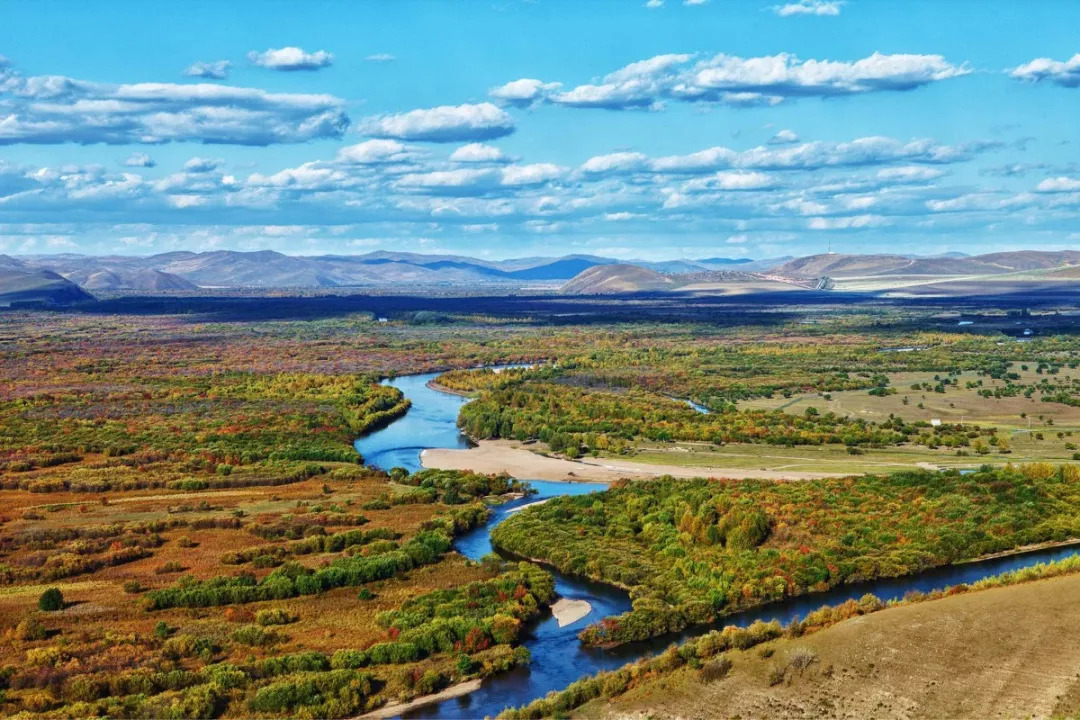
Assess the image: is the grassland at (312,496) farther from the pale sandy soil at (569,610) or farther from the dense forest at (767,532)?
the dense forest at (767,532)

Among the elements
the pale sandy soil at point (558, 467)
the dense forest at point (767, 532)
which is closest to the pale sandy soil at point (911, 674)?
the dense forest at point (767, 532)

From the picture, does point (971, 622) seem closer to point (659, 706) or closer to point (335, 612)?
point (659, 706)

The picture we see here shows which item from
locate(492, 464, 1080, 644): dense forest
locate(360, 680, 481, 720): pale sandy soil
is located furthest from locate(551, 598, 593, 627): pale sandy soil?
locate(360, 680, 481, 720): pale sandy soil

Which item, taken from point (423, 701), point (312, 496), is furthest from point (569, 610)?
point (312, 496)

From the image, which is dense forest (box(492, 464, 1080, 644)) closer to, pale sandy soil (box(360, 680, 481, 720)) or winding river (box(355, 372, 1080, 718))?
winding river (box(355, 372, 1080, 718))

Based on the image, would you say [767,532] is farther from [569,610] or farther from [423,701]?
[423,701]

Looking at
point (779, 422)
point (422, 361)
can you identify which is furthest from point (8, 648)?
point (422, 361)
